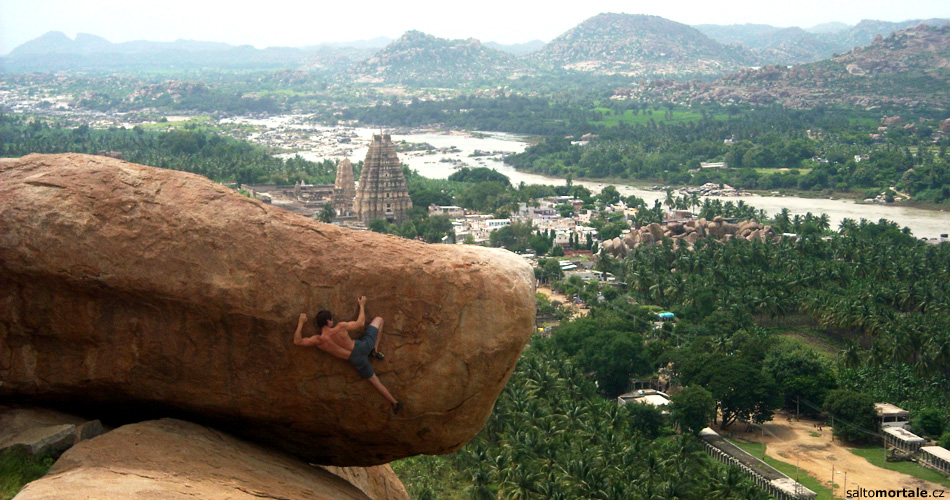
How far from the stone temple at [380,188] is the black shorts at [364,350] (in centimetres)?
6334

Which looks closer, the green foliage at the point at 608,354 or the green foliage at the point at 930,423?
the green foliage at the point at 930,423

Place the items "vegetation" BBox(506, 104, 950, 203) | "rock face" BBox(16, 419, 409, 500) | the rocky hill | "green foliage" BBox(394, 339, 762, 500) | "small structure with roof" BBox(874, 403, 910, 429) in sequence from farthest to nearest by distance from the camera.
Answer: the rocky hill → "vegetation" BBox(506, 104, 950, 203) → "small structure with roof" BBox(874, 403, 910, 429) → "green foliage" BBox(394, 339, 762, 500) → "rock face" BBox(16, 419, 409, 500)

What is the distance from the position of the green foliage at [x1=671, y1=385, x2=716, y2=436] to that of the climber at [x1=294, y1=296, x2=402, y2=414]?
26.3 meters

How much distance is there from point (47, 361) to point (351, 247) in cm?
250

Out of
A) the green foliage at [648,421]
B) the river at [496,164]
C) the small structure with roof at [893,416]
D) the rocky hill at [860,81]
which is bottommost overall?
the river at [496,164]

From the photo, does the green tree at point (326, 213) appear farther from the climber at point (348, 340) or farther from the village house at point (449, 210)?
the climber at point (348, 340)

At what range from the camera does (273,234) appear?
26.8 feet

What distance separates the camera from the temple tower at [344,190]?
76500mm

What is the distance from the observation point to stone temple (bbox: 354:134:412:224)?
71438 millimetres

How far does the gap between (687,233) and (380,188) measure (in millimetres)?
21233

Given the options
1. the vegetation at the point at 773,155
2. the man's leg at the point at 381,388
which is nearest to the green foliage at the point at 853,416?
the man's leg at the point at 381,388

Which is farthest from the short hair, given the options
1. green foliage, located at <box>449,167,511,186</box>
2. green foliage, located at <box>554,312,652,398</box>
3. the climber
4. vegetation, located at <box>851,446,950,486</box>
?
green foliage, located at <box>449,167,511,186</box>

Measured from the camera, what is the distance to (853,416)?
33844 millimetres

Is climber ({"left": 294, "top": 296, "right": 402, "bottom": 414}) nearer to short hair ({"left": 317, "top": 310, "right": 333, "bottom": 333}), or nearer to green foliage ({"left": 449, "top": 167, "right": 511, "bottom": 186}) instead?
short hair ({"left": 317, "top": 310, "right": 333, "bottom": 333})
